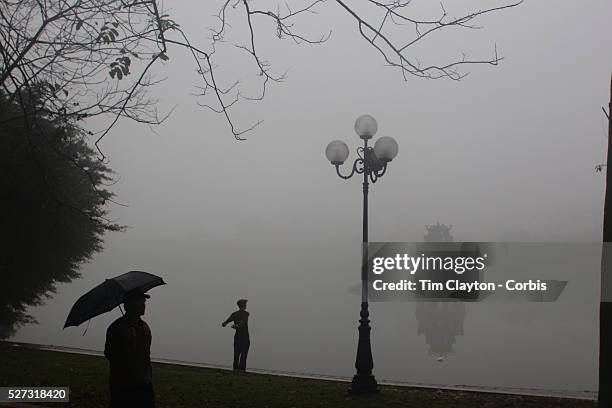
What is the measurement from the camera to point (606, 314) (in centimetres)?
735

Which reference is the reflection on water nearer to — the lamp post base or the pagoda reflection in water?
the pagoda reflection in water

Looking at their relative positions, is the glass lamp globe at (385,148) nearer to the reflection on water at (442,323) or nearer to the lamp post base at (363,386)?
the lamp post base at (363,386)

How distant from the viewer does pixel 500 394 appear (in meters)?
10.7

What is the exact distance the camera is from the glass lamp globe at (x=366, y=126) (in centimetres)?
1189

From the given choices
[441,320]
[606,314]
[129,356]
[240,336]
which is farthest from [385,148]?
[441,320]

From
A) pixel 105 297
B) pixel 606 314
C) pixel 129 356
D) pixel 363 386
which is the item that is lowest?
pixel 363 386

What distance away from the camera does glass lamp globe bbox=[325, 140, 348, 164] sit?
480 inches

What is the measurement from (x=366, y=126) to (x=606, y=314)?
616cm

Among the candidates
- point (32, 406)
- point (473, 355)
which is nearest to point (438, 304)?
point (473, 355)

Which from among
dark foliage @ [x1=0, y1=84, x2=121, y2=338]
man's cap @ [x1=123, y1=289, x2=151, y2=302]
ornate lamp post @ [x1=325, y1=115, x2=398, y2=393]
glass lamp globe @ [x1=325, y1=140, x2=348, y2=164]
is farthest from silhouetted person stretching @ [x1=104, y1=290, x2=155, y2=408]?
dark foliage @ [x1=0, y1=84, x2=121, y2=338]

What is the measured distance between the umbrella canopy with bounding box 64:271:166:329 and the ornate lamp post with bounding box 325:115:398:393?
5458 mm

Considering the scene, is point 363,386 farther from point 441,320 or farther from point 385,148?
point 441,320

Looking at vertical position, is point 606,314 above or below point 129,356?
above

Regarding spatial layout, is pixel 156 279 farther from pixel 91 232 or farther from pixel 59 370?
pixel 91 232
